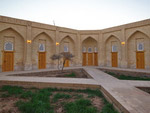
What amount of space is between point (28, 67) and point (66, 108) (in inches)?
372

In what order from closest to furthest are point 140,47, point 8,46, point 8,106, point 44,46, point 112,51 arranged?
point 8,106 < point 8,46 < point 140,47 < point 44,46 < point 112,51

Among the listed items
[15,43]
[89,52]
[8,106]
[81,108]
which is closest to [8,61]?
[15,43]

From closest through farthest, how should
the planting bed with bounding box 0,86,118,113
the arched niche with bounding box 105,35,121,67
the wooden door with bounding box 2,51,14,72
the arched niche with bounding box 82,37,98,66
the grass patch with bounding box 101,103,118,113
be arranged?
the grass patch with bounding box 101,103,118,113, the planting bed with bounding box 0,86,118,113, the wooden door with bounding box 2,51,14,72, the arched niche with bounding box 105,35,121,67, the arched niche with bounding box 82,37,98,66

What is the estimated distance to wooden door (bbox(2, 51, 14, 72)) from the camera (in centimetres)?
1060

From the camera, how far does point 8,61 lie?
35.6 feet

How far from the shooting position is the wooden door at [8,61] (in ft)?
34.8

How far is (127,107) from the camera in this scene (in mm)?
2639

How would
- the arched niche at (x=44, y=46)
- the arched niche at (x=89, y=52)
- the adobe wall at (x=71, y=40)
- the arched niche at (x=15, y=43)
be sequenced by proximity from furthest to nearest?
the arched niche at (x=89, y=52) → the arched niche at (x=44, y=46) → the adobe wall at (x=71, y=40) → the arched niche at (x=15, y=43)

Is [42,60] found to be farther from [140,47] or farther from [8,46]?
[140,47]

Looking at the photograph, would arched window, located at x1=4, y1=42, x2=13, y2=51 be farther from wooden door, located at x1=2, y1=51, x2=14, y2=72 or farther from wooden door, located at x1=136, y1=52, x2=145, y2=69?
wooden door, located at x1=136, y1=52, x2=145, y2=69

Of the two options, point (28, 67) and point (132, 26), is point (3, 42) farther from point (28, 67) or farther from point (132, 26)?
point (132, 26)

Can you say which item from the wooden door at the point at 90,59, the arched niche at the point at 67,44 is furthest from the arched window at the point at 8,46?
the wooden door at the point at 90,59

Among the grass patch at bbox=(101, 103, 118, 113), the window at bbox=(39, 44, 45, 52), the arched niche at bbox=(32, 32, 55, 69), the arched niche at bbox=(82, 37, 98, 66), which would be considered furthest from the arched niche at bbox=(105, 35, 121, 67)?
the grass patch at bbox=(101, 103, 118, 113)

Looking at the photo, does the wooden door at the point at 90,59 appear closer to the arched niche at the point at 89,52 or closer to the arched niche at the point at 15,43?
the arched niche at the point at 89,52
